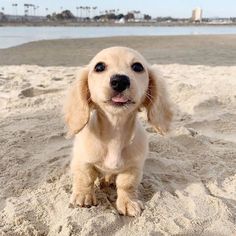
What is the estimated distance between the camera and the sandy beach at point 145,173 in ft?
7.74

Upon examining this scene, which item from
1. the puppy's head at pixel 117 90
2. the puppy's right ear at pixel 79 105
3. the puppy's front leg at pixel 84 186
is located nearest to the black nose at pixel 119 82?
the puppy's head at pixel 117 90

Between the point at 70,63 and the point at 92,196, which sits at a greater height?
the point at 92,196

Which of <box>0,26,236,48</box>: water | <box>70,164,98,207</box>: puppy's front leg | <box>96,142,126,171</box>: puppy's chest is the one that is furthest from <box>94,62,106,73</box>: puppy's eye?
<box>0,26,236,48</box>: water

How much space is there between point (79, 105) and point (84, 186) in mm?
493

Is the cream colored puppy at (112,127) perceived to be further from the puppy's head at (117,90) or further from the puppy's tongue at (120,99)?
the puppy's tongue at (120,99)

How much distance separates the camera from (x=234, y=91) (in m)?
5.34

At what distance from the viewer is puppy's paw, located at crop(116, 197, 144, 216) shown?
97.0 inches

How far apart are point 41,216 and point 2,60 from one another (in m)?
6.84

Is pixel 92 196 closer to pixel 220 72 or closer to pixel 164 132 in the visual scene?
pixel 164 132

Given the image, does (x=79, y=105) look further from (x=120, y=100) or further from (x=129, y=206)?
(x=129, y=206)

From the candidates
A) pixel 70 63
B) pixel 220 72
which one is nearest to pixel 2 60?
pixel 70 63

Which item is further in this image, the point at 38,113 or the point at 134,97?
the point at 38,113

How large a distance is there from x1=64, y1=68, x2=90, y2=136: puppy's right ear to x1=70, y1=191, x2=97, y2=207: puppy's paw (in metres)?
0.37

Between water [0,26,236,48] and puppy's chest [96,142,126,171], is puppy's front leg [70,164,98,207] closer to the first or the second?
puppy's chest [96,142,126,171]
